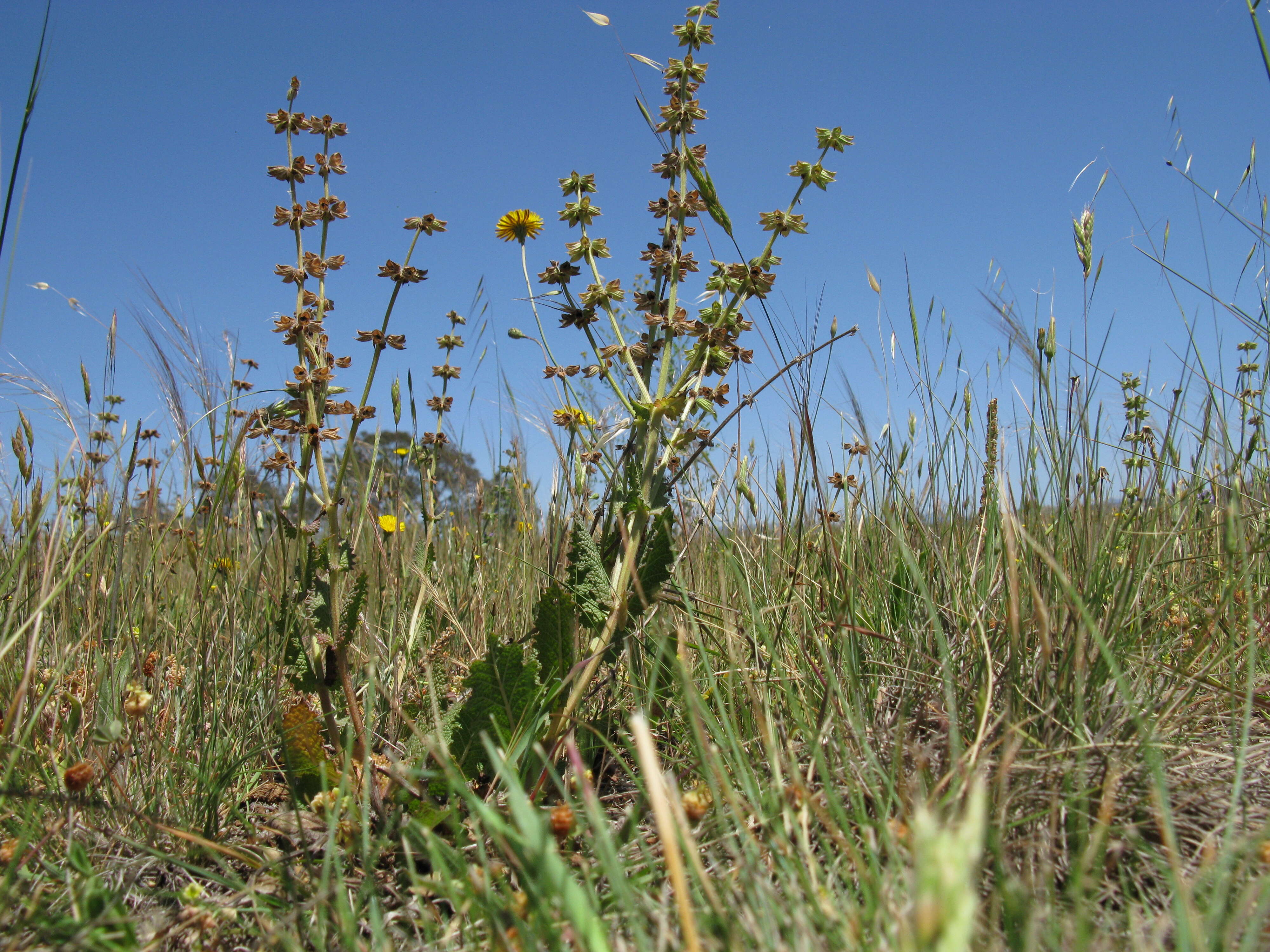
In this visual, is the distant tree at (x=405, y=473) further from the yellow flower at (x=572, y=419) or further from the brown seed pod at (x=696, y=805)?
the brown seed pod at (x=696, y=805)

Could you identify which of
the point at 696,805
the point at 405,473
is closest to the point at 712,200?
the point at 696,805

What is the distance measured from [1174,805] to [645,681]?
0.90 m

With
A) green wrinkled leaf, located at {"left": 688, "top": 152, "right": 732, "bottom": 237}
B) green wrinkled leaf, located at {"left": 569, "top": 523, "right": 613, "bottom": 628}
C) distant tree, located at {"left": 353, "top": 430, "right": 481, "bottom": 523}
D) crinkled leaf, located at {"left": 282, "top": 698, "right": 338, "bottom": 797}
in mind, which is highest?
green wrinkled leaf, located at {"left": 688, "top": 152, "right": 732, "bottom": 237}

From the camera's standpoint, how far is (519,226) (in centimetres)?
183

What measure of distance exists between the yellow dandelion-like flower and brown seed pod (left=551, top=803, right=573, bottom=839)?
1.34 meters

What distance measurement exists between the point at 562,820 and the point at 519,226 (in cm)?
138

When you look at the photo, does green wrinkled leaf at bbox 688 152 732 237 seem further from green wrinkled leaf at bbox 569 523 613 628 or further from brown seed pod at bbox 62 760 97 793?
brown seed pod at bbox 62 760 97 793

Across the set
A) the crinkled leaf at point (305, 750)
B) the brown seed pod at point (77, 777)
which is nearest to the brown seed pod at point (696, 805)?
the crinkled leaf at point (305, 750)

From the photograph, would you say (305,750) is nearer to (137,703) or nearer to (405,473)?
(137,703)

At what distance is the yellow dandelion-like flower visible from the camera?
1812 mm

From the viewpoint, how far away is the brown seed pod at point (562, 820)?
3.21ft

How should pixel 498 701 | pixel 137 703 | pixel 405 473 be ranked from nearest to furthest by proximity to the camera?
pixel 137 703
pixel 498 701
pixel 405 473

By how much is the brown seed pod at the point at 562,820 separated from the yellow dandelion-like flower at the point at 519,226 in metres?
1.34

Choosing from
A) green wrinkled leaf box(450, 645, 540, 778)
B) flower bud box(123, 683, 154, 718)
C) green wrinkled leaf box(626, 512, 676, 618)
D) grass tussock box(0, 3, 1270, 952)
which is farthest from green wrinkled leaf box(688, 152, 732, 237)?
flower bud box(123, 683, 154, 718)
